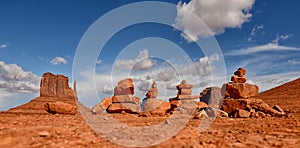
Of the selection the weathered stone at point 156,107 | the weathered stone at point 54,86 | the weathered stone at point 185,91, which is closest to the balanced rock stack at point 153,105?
the weathered stone at point 156,107

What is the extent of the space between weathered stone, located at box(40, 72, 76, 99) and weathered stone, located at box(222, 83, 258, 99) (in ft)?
381

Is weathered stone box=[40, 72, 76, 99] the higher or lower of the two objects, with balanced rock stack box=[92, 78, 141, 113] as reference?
higher

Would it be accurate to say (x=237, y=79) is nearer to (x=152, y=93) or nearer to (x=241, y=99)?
(x=241, y=99)

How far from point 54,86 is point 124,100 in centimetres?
11687

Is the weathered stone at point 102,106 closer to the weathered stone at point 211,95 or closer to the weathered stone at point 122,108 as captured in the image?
the weathered stone at point 122,108

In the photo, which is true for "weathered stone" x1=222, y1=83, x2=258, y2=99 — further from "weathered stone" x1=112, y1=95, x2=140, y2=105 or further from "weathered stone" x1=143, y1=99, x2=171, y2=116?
"weathered stone" x1=112, y1=95, x2=140, y2=105

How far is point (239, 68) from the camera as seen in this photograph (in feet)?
72.9

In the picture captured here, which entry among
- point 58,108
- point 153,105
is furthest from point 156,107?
point 58,108

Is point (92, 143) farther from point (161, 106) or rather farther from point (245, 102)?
point (161, 106)

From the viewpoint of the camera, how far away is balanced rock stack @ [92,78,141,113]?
2534cm

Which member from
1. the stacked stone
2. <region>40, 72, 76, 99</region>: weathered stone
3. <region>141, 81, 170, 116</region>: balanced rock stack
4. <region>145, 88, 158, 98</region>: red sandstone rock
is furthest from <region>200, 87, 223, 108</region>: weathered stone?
<region>40, 72, 76, 99</region>: weathered stone

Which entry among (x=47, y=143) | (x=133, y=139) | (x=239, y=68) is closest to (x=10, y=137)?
(x=47, y=143)

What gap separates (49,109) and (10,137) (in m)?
15.5

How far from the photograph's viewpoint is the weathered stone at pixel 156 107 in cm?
2366
